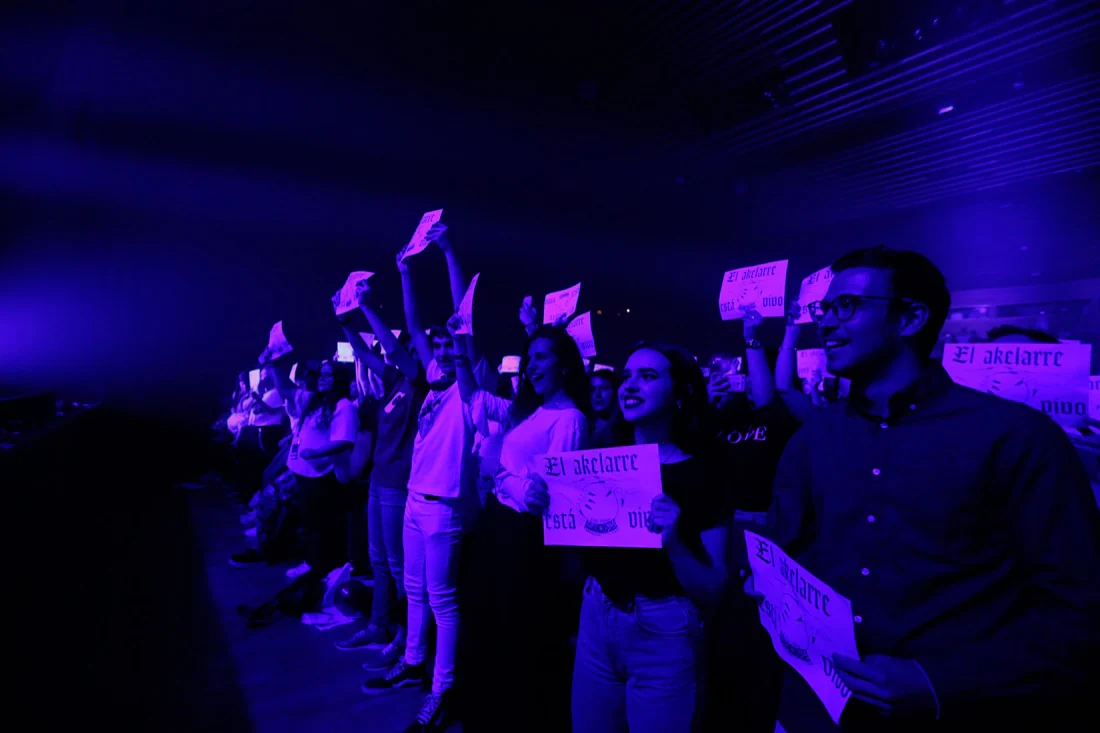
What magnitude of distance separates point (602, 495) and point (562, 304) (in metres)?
2.42

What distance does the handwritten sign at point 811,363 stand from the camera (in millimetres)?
4195

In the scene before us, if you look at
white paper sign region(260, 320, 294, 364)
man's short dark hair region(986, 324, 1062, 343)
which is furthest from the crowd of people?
white paper sign region(260, 320, 294, 364)

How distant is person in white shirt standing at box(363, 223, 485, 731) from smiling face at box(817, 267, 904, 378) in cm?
185

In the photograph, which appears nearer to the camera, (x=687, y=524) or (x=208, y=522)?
(x=687, y=524)

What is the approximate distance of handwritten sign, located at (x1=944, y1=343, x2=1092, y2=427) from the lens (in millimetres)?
1906

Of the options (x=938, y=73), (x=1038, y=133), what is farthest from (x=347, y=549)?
(x=1038, y=133)

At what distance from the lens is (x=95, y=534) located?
580 centimetres

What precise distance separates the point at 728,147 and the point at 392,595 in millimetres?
5631

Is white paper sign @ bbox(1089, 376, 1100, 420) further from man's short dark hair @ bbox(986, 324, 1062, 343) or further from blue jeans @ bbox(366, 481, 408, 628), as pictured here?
blue jeans @ bbox(366, 481, 408, 628)

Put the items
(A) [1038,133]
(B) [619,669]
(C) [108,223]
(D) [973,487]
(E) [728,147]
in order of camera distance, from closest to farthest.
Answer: (D) [973,487] < (B) [619,669] < (A) [1038,133] < (E) [728,147] < (C) [108,223]

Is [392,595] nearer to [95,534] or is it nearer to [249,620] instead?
[249,620]

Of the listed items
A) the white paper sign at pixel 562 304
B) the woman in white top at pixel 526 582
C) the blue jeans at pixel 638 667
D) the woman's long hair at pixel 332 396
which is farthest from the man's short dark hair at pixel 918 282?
the woman's long hair at pixel 332 396

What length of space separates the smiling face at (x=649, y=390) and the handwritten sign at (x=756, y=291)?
4.62 ft

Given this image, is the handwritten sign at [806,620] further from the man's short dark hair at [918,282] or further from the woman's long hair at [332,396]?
the woman's long hair at [332,396]
